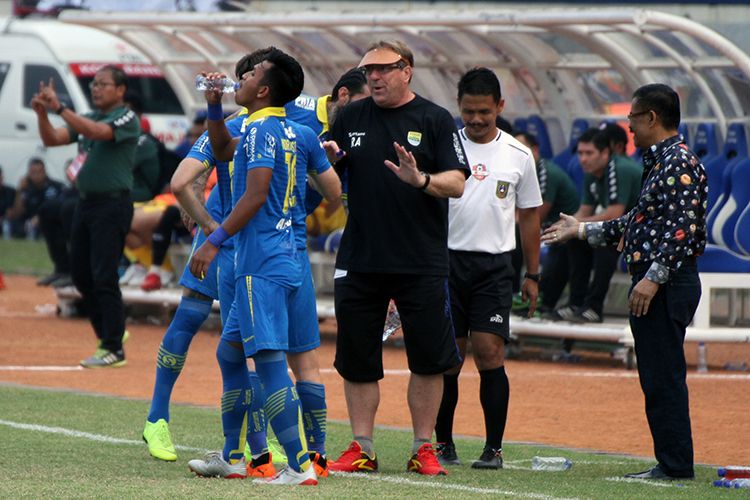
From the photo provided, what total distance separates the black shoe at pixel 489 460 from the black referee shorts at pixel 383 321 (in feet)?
1.85

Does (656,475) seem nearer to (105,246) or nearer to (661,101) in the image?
(661,101)

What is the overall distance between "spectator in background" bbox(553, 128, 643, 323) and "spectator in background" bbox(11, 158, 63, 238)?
13781 millimetres

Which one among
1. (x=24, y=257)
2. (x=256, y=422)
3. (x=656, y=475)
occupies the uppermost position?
(x=256, y=422)

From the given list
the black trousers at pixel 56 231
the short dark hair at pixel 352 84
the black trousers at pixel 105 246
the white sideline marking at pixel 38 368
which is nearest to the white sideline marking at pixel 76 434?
the short dark hair at pixel 352 84

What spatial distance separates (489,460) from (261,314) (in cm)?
174

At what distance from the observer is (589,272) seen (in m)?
14.4

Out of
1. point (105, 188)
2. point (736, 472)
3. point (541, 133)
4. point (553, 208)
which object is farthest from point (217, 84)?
point (541, 133)

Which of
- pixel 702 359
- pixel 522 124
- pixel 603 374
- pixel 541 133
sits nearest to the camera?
pixel 603 374

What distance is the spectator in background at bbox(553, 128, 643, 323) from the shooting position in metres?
13.6

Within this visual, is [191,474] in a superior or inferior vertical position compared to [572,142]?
inferior

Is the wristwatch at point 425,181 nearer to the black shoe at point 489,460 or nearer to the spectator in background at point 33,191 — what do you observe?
the black shoe at point 489,460

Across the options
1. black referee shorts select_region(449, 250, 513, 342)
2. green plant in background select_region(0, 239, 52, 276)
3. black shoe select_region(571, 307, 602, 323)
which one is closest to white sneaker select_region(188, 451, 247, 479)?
black referee shorts select_region(449, 250, 513, 342)

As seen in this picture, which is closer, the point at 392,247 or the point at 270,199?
the point at 270,199

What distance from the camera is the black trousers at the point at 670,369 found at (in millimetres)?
7867
